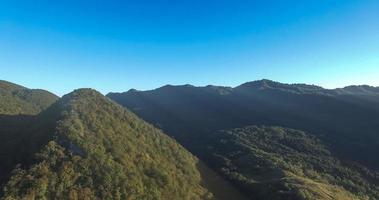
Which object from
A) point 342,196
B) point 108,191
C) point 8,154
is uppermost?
point 8,154

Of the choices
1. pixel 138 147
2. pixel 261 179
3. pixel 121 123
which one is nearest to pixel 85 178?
pixel 138 147

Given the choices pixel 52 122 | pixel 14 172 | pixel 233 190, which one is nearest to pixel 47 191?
pixel 14 172

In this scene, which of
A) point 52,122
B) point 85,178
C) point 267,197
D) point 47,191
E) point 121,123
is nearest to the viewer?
point 47,191

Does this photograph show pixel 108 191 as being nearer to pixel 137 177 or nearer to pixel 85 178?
pixel 85 178

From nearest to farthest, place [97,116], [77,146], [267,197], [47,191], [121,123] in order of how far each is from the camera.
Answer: [47,191]
[77,146]
[267,197]
[97,116]
[121,123]

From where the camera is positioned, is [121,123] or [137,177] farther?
[121,123]

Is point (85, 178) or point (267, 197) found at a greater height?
point (85, 178)

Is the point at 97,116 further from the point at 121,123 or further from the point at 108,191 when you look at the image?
the point at 108,191
